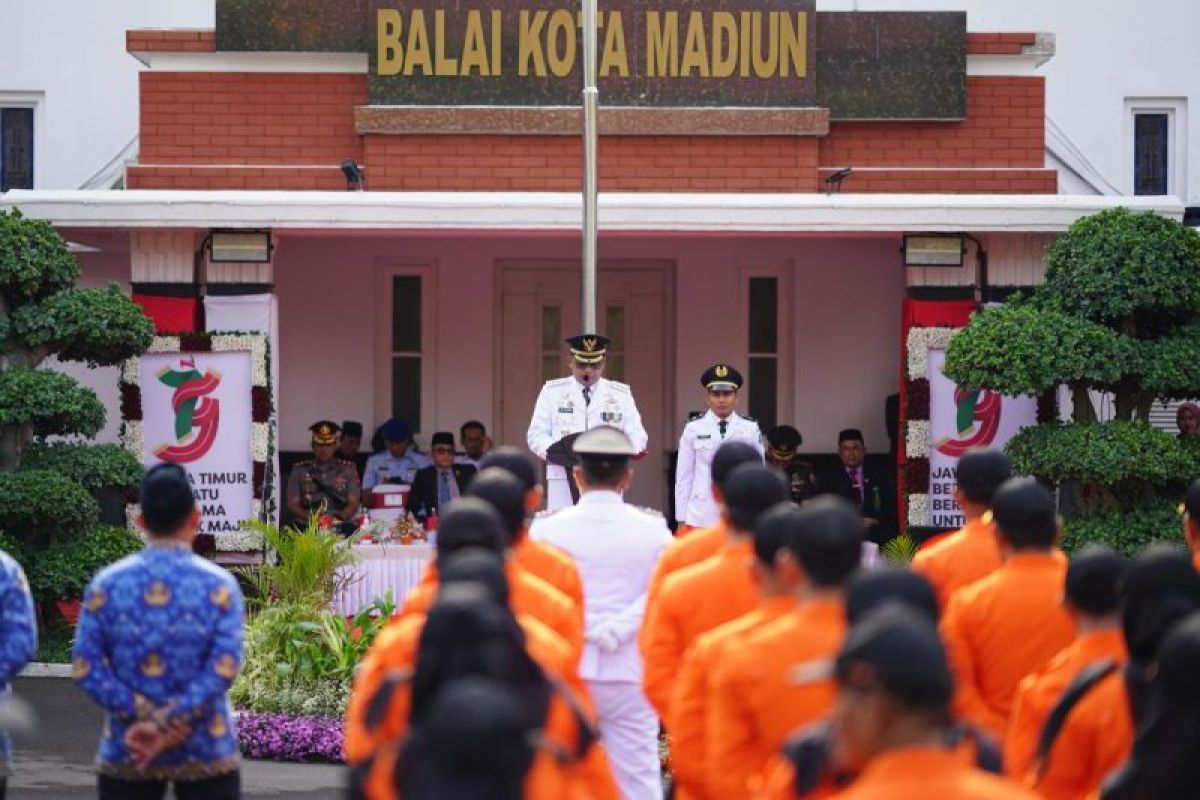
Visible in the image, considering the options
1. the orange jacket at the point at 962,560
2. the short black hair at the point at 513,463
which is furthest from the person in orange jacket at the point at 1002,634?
the short black hair at the point at 513,463

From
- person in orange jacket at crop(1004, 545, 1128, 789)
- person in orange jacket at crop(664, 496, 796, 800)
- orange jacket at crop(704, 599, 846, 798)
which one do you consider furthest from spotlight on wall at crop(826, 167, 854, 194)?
orange jacket at crop(704, 599, 846, 798)

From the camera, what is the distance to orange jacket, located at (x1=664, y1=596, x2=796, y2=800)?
16.8 feet

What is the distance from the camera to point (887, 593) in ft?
14.3

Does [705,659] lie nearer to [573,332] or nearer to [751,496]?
[751,496]

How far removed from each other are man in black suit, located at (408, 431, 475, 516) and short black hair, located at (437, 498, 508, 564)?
1099 centimetres

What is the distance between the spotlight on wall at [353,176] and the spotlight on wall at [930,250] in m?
4.59

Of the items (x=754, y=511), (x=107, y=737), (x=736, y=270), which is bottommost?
(x=107, y=737)

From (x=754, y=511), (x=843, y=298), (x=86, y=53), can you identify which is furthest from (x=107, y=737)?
(x=86, y=53)

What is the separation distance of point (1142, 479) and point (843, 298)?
17.1ft

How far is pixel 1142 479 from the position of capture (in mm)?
13781

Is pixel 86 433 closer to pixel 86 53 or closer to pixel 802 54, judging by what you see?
pixel 802 54

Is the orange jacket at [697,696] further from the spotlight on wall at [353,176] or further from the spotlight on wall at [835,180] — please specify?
the spotlight on wall at [835,180]

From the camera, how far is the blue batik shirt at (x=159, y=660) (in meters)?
6.25

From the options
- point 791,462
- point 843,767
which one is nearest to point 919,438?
point 791,462
